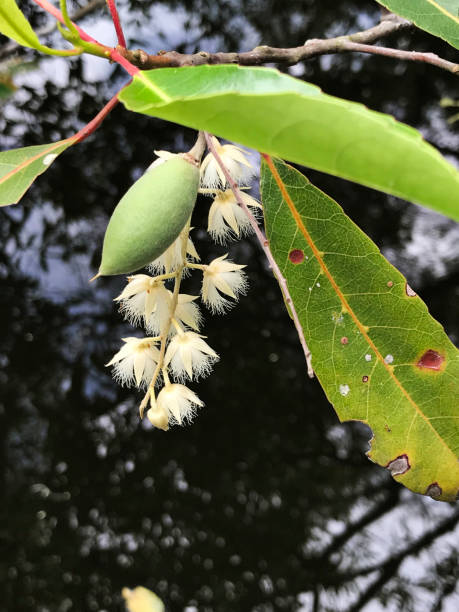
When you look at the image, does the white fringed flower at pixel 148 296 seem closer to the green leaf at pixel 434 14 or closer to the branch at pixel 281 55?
the branch at pixel 281 55

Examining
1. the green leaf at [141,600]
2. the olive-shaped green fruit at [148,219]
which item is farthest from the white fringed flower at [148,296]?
the green leaf at [141,600]

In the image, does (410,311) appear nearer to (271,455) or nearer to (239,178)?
(239,178)

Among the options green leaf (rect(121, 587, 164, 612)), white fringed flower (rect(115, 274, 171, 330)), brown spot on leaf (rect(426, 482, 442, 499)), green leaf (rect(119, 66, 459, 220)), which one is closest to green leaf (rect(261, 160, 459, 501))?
brown spot on leaf (rect(426, 482, 442, 499))

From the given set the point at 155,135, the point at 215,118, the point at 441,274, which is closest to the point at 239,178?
the point at 215,118

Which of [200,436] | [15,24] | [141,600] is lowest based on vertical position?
[141,600]

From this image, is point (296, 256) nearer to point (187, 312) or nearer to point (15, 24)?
point (187, 312)

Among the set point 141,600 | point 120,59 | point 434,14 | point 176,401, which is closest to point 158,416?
point 176,401
